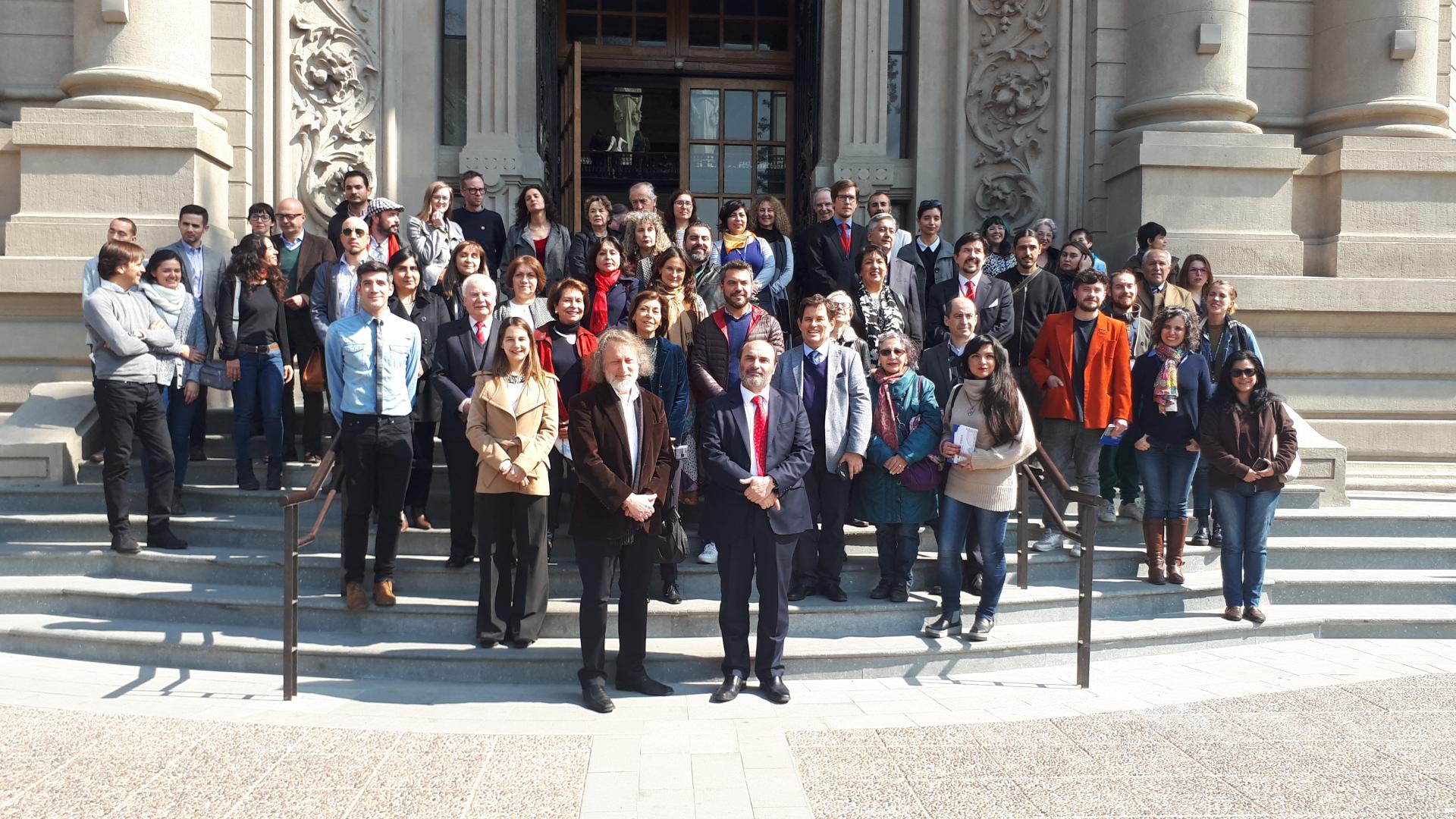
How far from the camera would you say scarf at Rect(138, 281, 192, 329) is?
806cm

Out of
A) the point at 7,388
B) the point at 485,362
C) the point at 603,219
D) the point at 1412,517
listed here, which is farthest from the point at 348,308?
the point at 1412,517

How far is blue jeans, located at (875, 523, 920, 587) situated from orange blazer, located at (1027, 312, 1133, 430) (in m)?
1.59

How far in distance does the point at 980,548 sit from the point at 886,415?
1.00 meters

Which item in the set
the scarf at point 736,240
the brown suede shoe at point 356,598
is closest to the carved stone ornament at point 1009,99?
the scarf at point 736,240

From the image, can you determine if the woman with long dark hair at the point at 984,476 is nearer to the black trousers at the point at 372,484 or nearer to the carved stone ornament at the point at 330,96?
the black trousers at the point at 372,484

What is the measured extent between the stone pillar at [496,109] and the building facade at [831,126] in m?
0.02

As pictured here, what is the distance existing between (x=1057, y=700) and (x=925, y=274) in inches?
167

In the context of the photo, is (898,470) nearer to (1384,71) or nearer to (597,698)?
(597,698)

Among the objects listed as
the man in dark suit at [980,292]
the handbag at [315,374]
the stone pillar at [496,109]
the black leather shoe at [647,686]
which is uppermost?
the stone pillar at [496,109]

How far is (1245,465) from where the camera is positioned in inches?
300

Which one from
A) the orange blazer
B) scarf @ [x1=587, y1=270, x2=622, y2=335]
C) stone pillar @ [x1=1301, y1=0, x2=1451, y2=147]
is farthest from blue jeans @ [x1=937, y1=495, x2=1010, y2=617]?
stone pillar @ [x1=1301, y1=0, x2=1451, y2=147]

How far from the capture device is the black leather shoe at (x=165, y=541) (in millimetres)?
7637

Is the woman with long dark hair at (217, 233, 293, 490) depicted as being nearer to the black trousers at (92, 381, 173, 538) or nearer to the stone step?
the black trousers at (92, 381, 173, 538)

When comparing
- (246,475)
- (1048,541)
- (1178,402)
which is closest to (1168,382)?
(1178,402)
